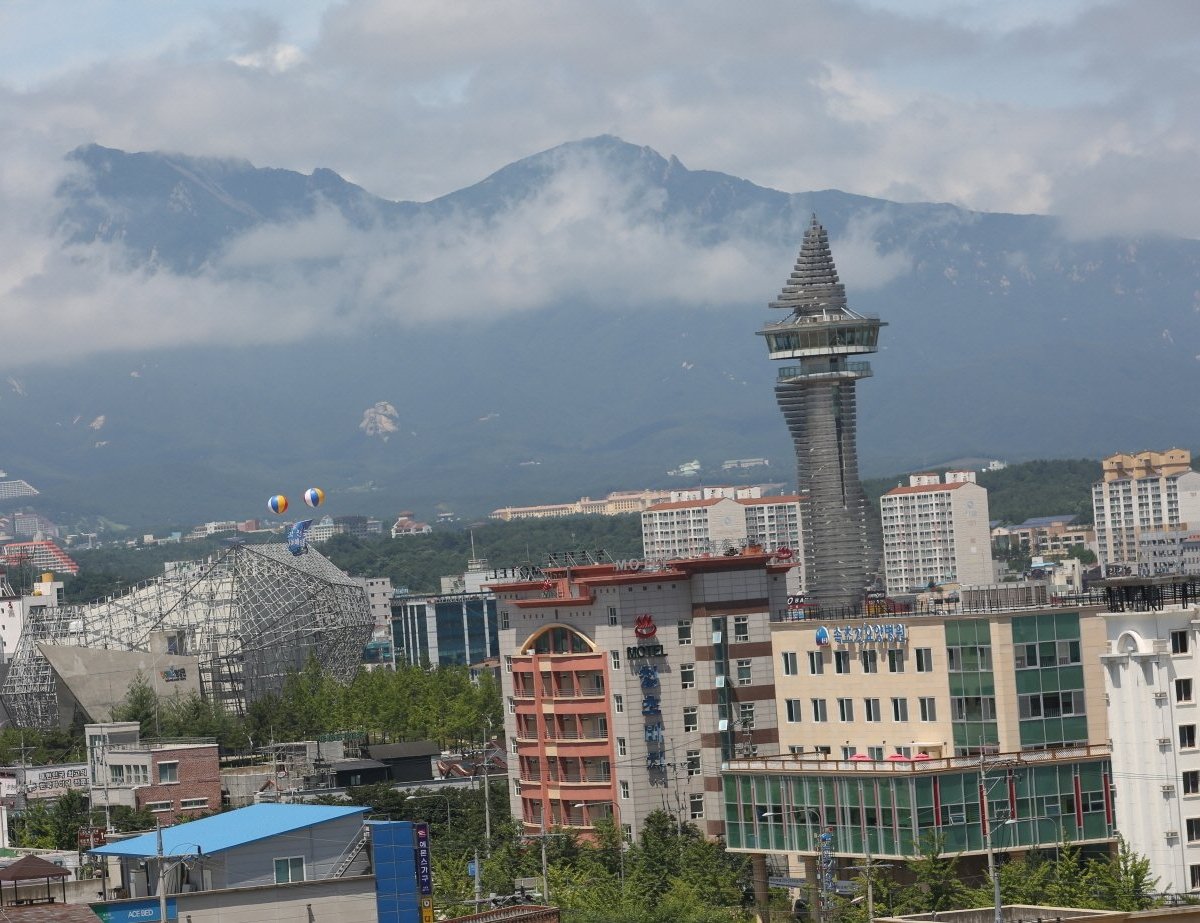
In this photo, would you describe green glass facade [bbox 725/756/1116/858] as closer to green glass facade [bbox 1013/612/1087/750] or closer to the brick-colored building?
green glass facade [bbox 1013/612/1087/750]

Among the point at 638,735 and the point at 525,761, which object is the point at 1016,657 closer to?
the point at 638,735

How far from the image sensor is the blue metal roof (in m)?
58.1

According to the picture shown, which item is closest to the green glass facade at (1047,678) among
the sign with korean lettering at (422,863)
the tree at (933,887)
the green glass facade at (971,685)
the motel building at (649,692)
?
the green glass facade at (971,685)

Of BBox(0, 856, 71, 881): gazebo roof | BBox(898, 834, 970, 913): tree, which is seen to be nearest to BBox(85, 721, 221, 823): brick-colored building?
BBox(898, 834, 970, 913): tree

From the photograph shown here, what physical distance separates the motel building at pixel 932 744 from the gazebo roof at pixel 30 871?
103 feet

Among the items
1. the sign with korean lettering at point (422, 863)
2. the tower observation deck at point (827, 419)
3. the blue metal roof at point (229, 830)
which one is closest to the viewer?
the blue metal roof at point (229, 830)

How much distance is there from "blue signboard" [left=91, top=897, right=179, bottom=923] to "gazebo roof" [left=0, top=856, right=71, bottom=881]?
2.80 meters

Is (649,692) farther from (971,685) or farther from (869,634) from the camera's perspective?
(971,685)

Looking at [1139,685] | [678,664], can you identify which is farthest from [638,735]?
[1139,685]

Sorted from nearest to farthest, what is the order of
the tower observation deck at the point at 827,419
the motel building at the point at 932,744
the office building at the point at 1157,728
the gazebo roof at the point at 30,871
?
1. the gazebo roof at the point at 30,871
2. the office building at the point at 1157,728
3. the motel building at the point at 932,744
4. the tower observation deck at the point at 827,419

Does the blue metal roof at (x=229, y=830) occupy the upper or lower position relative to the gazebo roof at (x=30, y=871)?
upper

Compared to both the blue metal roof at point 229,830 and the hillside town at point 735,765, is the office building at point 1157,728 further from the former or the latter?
the blue metal roof at point 229,830

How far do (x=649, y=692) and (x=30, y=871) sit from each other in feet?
165

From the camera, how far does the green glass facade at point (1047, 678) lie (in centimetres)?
8762
